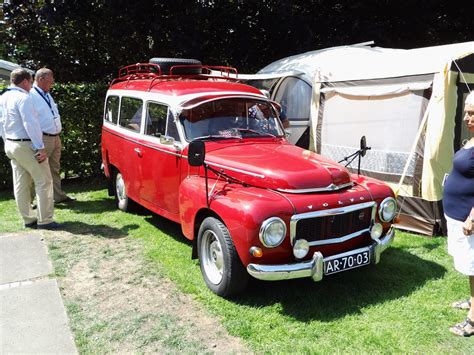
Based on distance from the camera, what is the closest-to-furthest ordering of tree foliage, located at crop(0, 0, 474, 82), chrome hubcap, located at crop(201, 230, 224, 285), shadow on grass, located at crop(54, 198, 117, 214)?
chrome hubcap, located at crop(201, 230, 224, 285) < shadow on grass, located at crop(54, 198, 117, 214) < tree foliage, located at crop(0, 0, 474, 82)

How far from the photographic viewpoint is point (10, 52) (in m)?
12.8

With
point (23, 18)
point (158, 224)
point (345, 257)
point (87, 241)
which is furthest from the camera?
point (23, 18)

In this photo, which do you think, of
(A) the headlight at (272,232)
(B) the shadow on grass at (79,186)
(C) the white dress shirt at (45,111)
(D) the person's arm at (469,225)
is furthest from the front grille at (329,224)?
(B) the shadow on grass at (79,186)

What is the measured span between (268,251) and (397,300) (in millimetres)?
1377

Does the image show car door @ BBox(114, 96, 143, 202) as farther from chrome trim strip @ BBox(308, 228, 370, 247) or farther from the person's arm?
the person's arm

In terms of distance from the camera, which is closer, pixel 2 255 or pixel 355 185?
pixel 355 185

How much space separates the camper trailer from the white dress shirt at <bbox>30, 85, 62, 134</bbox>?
4063mm

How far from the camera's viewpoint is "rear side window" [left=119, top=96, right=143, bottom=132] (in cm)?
609

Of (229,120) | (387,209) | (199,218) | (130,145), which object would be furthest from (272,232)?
(130,145)

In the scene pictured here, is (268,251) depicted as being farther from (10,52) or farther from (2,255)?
(10,52)

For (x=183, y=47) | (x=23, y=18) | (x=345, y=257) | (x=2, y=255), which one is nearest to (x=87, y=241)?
(x=2, y=255)

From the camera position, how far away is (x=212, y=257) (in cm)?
436

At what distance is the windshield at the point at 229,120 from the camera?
16.8 feet

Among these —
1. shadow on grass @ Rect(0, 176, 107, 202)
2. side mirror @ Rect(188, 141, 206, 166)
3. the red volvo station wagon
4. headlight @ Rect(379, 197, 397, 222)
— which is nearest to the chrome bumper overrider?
the red volvo station wagon
